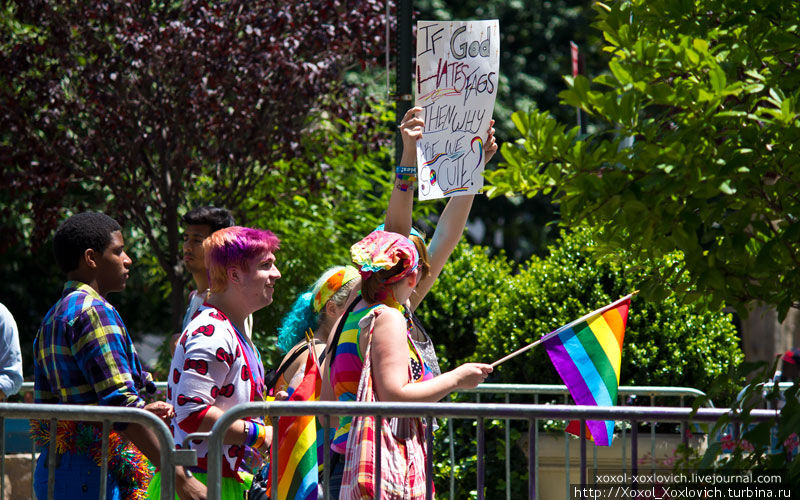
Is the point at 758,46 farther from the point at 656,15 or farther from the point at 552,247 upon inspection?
the point at 552,247

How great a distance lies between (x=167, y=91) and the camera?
28.8 ft

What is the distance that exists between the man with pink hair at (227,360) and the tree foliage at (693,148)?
153 cm

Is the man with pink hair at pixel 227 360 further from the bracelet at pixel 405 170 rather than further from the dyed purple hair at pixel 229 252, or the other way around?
the bracelet at pixel 405 170

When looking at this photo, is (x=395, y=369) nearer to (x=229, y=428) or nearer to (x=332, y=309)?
(x=229, y=428)

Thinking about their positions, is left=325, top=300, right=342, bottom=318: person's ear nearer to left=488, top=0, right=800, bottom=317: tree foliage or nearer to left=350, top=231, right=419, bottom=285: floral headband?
left=350, top=231, right=419, bottom=285: floral headband

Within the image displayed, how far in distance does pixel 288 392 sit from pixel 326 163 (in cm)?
643

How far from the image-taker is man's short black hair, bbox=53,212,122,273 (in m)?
4.18

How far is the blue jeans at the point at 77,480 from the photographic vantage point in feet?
12.9

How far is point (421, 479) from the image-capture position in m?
3.67

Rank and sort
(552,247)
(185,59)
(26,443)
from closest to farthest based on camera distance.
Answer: (26,443) → (552,247) → (185,59)

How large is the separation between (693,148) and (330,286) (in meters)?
2.41

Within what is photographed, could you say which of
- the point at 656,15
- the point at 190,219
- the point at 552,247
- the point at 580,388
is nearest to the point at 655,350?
the point at 552,247

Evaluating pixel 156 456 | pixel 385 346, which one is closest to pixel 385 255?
pixel 385 346

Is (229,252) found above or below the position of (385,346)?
above
